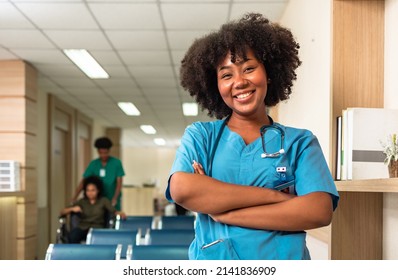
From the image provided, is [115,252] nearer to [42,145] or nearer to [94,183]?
[94,183]

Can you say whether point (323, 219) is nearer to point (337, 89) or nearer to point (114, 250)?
point (337, 89)

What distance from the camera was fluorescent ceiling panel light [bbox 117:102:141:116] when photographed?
902 cm

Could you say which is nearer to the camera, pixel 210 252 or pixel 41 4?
pixel 210 252

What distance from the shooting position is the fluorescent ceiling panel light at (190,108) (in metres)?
9.00

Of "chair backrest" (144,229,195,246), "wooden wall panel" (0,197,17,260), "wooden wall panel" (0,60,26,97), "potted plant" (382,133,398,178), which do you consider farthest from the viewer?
"wooden wall panel" (0,60,26,97)

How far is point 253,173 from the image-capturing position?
43.4 inches

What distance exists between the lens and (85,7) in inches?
155

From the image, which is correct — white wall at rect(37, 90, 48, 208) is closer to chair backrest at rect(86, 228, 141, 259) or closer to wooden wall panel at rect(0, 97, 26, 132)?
wooden wall panel at rect(0, 97, 26, 132)

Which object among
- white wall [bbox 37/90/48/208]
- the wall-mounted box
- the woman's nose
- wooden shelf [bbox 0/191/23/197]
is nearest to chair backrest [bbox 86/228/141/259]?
wooden shelf [bbox 0/191/23/197]

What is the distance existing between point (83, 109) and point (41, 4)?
6.07 metres

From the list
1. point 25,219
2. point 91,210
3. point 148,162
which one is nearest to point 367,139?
point 91,210

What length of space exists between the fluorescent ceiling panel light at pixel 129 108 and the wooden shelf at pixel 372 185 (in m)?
7.41

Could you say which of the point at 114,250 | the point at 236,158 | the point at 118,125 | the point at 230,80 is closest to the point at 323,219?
the point at 236,158

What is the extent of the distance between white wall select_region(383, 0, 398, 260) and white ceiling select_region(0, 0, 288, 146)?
3.10ft
